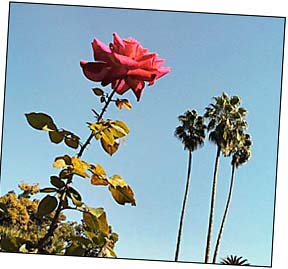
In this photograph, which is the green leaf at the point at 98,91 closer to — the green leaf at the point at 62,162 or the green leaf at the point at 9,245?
the green leaf at the point at 62,162

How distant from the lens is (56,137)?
6.07ft

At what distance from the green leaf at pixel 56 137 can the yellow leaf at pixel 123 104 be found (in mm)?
180

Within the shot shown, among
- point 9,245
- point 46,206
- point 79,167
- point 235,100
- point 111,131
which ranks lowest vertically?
point 9,245

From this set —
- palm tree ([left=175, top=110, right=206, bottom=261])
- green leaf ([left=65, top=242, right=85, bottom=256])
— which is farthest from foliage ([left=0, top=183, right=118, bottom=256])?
palm tree ([left=175, top=110, right=206, bottom=261])

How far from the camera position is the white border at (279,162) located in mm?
1809

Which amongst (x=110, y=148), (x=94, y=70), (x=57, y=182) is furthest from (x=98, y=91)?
(x=57, y=182)

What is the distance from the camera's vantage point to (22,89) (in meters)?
1.87

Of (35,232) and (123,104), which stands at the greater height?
(123,104)

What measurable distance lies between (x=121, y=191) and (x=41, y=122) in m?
0.31

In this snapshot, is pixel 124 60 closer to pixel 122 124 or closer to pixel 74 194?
pixel 122 124

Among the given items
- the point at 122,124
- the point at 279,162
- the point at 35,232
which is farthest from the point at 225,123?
the point at 35,232

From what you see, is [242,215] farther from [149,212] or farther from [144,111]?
[144,111]

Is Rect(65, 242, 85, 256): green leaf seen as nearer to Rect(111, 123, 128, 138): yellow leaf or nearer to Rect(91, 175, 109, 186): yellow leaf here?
Rect(91, 175, 109, 186): yellow leaf

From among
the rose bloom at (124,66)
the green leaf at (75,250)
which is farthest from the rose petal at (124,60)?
the green leaf at (75,250)
